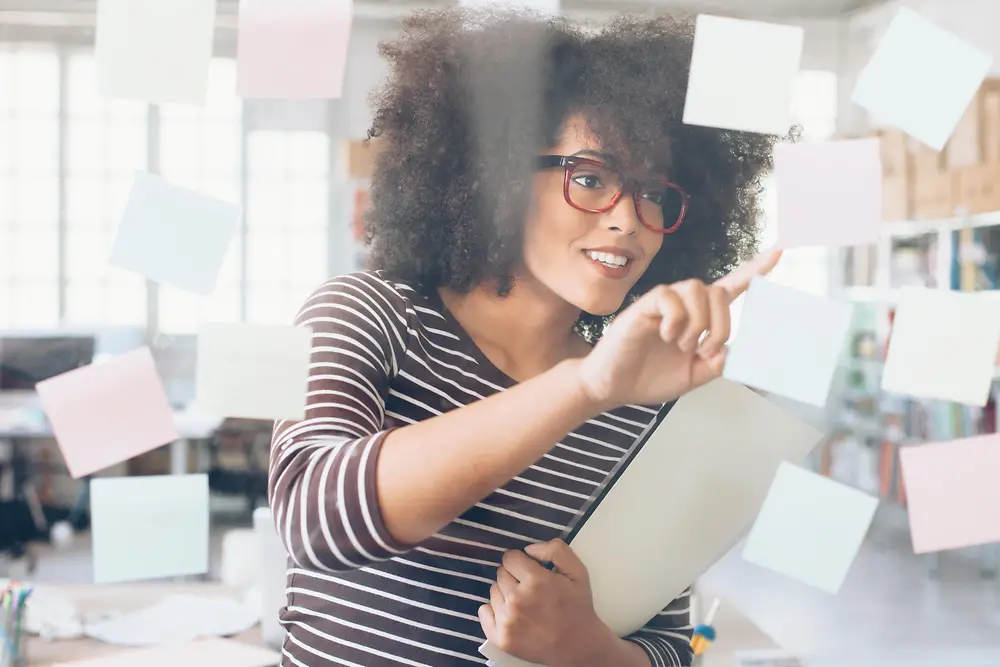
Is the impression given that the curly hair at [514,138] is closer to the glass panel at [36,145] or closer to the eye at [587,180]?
the eye at [587,180]

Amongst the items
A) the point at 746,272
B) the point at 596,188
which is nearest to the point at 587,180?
the point at 596,188

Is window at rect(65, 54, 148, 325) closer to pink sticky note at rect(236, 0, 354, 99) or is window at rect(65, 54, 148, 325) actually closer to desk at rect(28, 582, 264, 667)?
pink sticky note at rect(236, 0, 354, 99)

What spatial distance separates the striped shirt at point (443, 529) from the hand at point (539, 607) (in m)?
0.01

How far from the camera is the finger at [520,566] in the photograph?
23.9 inches

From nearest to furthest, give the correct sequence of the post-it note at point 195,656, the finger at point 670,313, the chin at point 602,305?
the finger at point 670,313, the chin at point 602,305, the post-it note at point 195,656

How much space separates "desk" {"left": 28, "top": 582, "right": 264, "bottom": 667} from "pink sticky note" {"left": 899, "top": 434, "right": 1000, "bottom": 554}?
520 millimetres

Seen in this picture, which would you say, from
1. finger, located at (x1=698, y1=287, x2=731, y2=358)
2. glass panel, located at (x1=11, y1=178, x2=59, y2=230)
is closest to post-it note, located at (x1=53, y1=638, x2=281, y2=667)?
glass panel, located at (x1=11, y1=178, x2=59, y2=230)

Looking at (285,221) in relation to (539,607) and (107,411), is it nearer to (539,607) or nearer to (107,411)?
(107,411)

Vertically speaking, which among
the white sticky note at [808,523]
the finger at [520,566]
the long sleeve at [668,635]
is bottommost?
the long sleeve at [668,635]

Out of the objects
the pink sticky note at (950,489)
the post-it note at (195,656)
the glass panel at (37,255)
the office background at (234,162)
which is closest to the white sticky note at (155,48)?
the office background at (234,162)

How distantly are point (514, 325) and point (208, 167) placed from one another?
0.76 feet

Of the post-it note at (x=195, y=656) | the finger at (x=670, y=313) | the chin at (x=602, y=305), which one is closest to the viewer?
the finger at (x=670, y=313)

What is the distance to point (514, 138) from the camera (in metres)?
0.59

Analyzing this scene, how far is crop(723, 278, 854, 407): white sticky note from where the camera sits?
58cm
